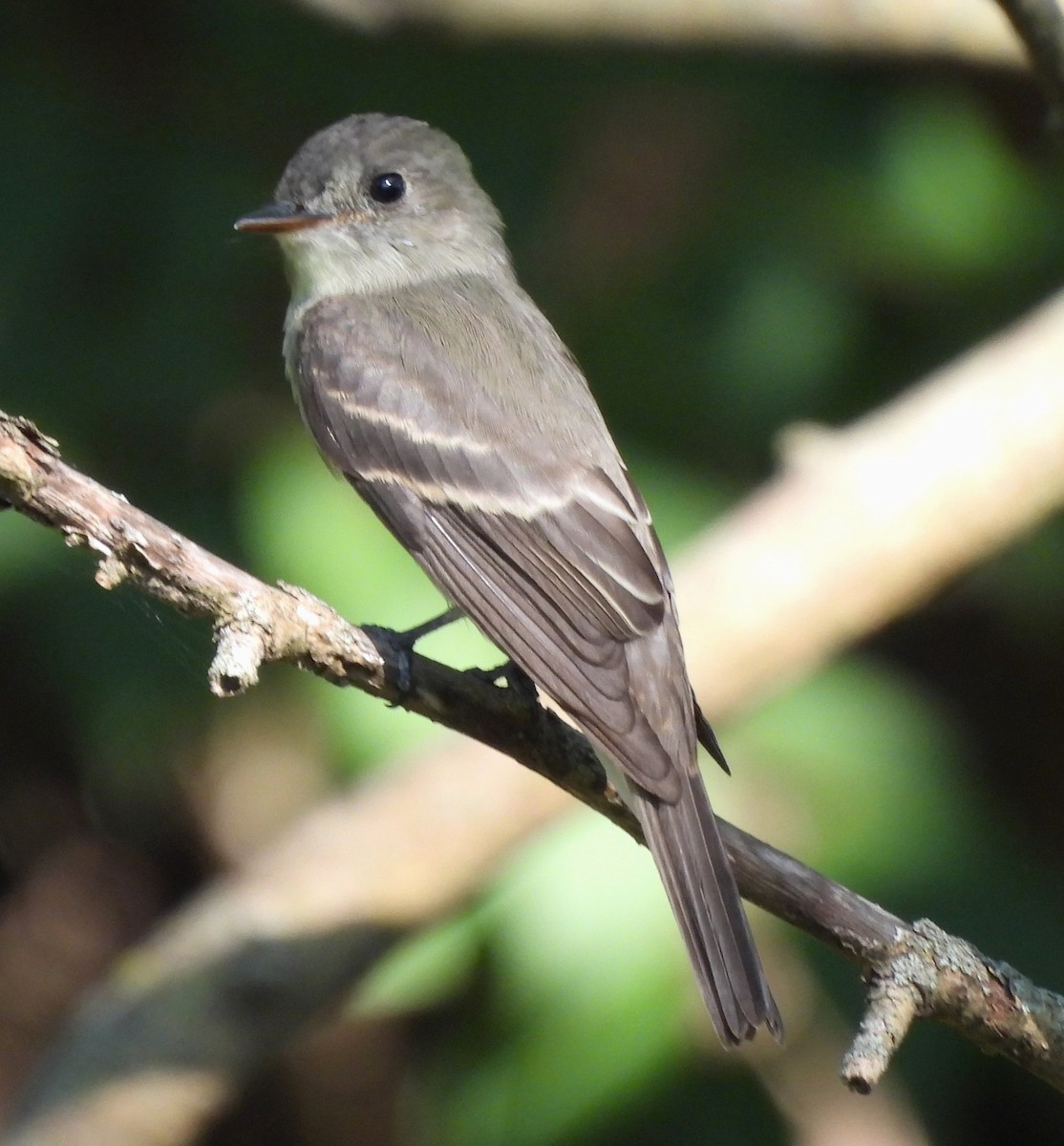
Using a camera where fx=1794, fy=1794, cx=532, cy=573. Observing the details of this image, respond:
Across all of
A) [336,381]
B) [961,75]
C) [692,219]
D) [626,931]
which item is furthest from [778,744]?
[961,75]

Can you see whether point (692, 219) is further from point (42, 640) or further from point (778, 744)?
point (42, 640)

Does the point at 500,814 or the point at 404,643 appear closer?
the point at 404,643

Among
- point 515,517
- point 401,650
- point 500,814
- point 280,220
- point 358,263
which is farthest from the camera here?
point 358,263

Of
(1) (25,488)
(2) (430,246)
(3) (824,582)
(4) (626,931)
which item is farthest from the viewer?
(2) (430,246)

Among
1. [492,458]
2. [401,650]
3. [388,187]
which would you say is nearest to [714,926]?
[401,650]

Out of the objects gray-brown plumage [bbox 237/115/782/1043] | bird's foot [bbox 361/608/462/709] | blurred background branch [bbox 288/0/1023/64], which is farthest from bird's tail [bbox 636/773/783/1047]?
blurred background branch [bbox 288/0/1023/64]

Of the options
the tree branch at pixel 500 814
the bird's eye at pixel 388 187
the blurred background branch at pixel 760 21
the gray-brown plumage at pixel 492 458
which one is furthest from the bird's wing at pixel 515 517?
the blurred background branch at pixel 760 21

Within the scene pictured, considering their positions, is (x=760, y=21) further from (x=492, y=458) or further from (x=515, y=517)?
(x=515, y=517)
